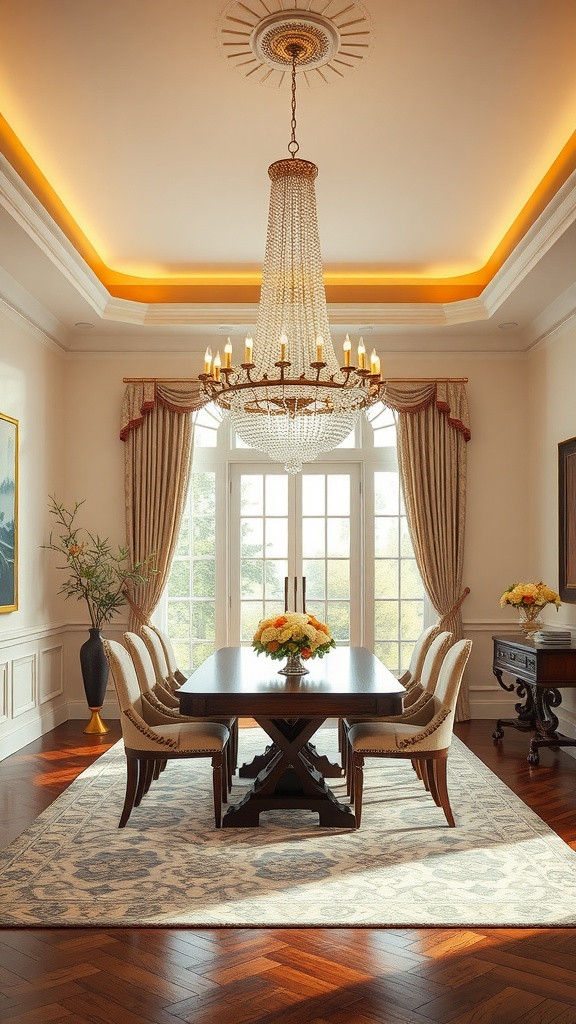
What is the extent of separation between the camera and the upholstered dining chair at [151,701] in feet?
16.4

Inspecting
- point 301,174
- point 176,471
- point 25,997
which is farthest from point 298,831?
point 176,471

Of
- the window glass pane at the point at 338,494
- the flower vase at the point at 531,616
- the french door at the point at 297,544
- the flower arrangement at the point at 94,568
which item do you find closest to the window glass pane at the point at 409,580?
the french door at the point at 297,544

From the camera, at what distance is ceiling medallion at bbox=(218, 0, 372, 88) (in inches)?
155

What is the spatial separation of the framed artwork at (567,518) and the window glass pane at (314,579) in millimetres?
2199

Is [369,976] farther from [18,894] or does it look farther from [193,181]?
[193,181]

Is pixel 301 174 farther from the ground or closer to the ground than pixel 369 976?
farther from the ground

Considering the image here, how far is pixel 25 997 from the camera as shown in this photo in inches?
113

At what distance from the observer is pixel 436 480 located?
7.93 meters

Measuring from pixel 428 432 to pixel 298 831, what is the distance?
4.30m

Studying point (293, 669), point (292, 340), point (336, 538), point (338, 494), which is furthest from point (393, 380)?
point (293, 669)

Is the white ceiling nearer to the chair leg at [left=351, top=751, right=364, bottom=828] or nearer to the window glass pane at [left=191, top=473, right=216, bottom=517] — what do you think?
the window glass pane at [left=191, top=473, right=216, bottom=517]

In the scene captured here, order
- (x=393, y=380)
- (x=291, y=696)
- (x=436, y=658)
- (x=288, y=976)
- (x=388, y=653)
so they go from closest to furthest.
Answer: (x=288, y=976), (x=291, y=696), (x=436, y=658), (x=393, y=380), (x=388, y=653)

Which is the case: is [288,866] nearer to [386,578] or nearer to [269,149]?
[269,149]

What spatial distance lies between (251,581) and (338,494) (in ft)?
3.77
